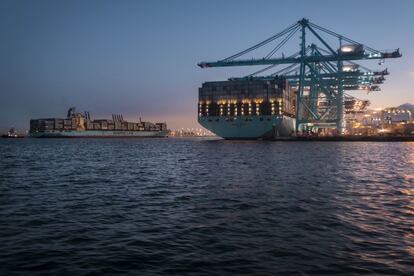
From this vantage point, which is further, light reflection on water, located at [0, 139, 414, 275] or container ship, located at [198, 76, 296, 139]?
container ship, located at [198, 76, 296, 139]

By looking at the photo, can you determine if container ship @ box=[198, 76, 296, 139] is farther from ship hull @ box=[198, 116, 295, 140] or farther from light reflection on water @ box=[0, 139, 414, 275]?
light reflection on water @ box=[0, 139, 414, 275]

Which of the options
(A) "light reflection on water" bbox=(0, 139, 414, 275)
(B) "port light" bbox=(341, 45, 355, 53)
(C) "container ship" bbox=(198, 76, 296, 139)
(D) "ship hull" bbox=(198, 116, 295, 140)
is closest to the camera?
(A) "light reflection on water" bbox=(0, 139, 414, 275)

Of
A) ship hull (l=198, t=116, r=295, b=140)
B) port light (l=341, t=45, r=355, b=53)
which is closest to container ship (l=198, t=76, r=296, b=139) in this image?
ship hull (l=198, t=116, r=295, b=140)

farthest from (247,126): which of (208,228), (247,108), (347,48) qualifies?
(208,228)

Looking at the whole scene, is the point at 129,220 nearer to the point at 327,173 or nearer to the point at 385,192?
the point at 385,192

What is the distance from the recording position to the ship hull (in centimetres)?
12681

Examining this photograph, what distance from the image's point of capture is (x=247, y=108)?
430ft

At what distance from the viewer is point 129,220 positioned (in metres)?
14.9

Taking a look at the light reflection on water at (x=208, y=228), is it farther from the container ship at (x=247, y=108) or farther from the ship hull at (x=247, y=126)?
the container ship at (x=247, y=108)

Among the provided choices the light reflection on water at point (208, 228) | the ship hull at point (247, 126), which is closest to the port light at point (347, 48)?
the ship hull at point (247, 126)

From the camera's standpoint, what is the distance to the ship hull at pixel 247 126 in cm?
12681

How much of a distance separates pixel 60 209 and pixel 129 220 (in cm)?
416

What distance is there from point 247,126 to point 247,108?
710cm

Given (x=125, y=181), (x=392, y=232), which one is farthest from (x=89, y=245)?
(x=125, y=181)
